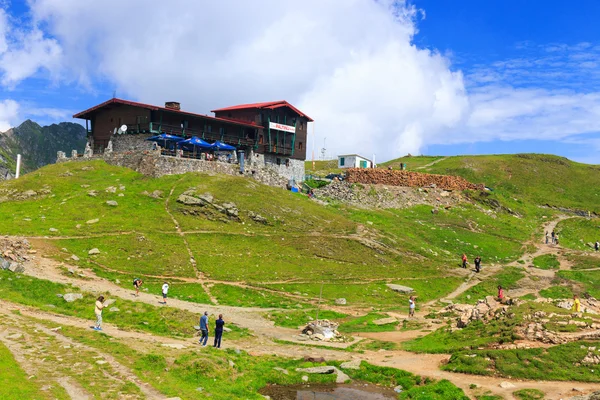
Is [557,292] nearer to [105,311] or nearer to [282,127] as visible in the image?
[105,311]

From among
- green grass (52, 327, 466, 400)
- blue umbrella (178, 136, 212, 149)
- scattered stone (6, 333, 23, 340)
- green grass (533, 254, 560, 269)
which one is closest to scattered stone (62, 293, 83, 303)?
green grass (52, 327, 466, 400)

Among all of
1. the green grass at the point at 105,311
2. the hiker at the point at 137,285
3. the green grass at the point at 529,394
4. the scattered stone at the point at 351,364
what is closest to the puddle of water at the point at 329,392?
the scattered stone at the point at 351,364

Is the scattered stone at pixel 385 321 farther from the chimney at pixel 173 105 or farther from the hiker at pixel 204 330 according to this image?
the chimney at pixel 173 105

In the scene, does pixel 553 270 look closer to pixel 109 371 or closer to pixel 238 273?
pixel 238 273

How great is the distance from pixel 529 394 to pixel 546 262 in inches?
2048

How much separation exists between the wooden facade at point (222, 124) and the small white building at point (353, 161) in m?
13.8

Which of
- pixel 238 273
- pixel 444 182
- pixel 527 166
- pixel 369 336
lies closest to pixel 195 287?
pixel 238 273

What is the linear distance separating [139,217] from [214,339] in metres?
30.5

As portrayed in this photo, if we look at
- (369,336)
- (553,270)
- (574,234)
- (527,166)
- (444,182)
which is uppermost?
(527,166)

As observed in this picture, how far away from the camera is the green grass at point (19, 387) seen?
19203 millimetres

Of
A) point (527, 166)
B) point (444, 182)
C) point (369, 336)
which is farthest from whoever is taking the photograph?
point (527, 166)

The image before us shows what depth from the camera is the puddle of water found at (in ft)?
83.1

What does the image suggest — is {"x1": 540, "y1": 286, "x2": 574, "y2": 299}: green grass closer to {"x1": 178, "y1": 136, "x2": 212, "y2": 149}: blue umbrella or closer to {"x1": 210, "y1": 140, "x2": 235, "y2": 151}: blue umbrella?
{"x1": 210, "y1": 140, "x2": 235, "y2": 151}: blue umbrella

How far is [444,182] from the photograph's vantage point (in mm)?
100375
